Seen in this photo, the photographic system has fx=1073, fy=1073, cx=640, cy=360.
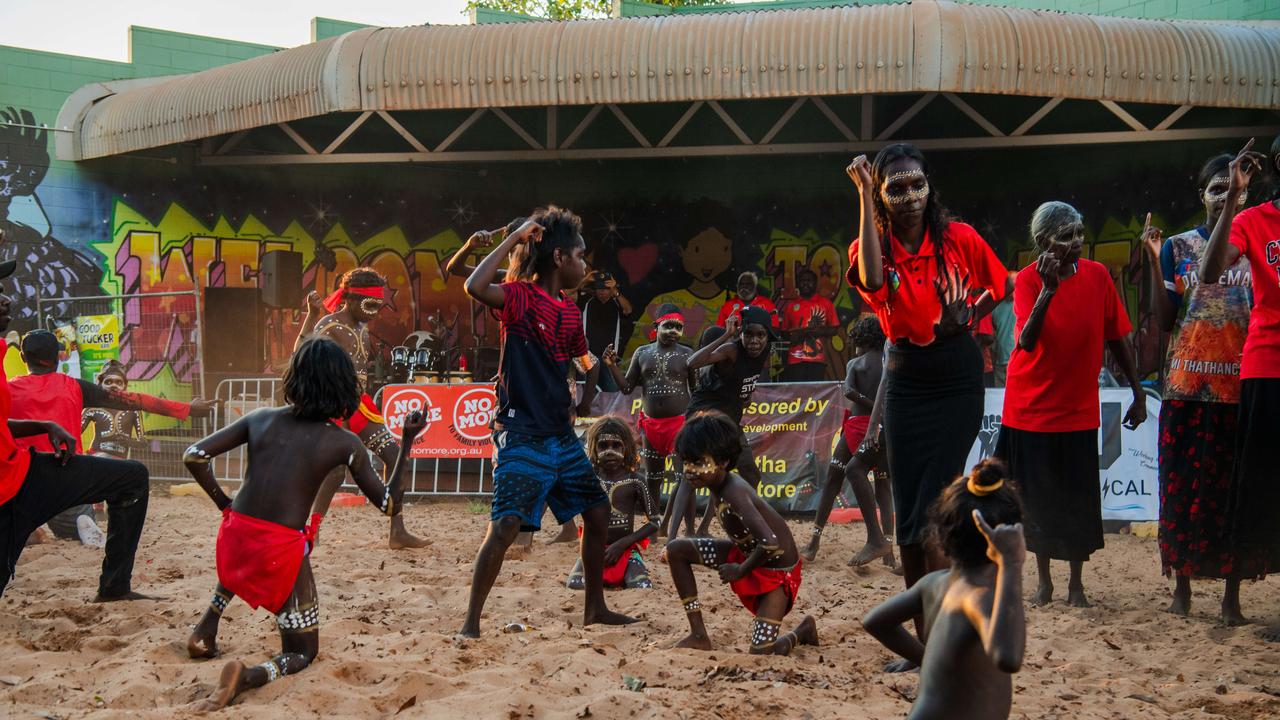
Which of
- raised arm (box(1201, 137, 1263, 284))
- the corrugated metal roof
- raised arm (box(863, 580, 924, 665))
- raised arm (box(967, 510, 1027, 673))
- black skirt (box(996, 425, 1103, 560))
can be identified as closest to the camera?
raised arm (box(967, 510, 1027, 673))

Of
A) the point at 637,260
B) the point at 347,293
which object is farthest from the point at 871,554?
the point at 637,260

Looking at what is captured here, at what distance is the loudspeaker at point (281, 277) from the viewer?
50.0 ft

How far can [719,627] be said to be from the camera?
528 centimetres

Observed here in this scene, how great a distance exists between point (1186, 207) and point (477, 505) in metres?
10.6

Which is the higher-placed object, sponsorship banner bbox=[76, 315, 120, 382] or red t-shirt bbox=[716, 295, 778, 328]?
red t-shirt bbox=[716, 295, 778, 328]

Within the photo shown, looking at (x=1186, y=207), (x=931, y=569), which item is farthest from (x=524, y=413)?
(x=1186, y=207)

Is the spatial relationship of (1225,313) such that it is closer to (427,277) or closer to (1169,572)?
(1169,572)

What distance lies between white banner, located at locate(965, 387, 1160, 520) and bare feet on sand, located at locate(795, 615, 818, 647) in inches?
181

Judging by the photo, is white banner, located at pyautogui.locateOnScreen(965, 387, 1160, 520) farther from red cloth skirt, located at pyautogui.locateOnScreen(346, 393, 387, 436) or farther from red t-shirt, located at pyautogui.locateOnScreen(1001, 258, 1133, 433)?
red cloth skirt, located at pyautogui.locateOnScreen(346, 393, 387, 436)

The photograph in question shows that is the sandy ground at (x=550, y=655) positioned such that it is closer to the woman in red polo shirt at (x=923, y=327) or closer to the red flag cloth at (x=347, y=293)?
the woman in red polo shirt at (x=923, y=327)

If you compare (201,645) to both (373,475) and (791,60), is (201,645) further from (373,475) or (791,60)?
(791,60)

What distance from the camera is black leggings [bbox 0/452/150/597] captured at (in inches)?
206

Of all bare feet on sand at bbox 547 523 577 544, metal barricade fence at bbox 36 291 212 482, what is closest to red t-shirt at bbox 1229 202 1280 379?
bare feet on sand at bbox 547 523 577 544

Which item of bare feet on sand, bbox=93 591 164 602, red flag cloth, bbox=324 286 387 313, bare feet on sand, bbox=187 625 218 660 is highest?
red flag cloth, bbox=324 286 387 313
